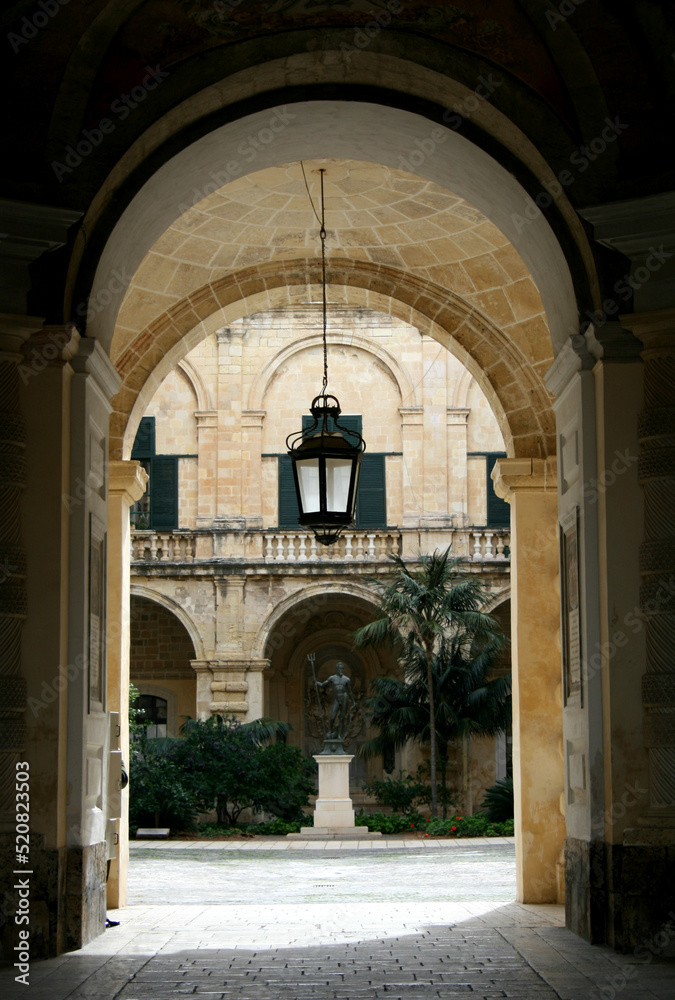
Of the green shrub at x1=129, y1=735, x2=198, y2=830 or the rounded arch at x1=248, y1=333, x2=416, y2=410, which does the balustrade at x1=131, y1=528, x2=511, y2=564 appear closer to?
the rounded arch at x1=248, y1=333, x2=416, y2=410

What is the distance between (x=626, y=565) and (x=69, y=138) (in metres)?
3.67

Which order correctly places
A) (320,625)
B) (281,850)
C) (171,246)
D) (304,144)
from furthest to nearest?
(320,625) → (281,850) → (171,246) → (304,144)

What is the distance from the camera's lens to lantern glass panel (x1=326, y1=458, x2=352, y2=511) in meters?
8.20

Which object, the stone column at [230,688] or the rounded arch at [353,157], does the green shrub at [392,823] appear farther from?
the rounded arch at [353,157]

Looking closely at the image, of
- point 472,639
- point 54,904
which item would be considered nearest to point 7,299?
point 54,904

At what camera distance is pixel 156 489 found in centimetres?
2480

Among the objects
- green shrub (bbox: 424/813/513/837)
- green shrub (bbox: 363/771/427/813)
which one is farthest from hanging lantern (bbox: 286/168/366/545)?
green shrub (bbox: 363/771/427/813)

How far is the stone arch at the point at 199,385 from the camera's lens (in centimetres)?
2506

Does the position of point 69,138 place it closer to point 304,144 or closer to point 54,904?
point 304,144

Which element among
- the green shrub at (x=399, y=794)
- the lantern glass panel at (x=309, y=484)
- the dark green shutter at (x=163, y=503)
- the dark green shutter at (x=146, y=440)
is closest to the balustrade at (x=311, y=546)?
the dark green shutter at (x=163, y=503)

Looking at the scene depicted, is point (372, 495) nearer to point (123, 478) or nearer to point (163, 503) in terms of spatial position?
point (163, 503)

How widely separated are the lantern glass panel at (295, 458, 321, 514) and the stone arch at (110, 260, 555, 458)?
167 centimetres

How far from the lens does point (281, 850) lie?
663 inches

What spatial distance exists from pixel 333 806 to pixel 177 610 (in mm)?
5796
